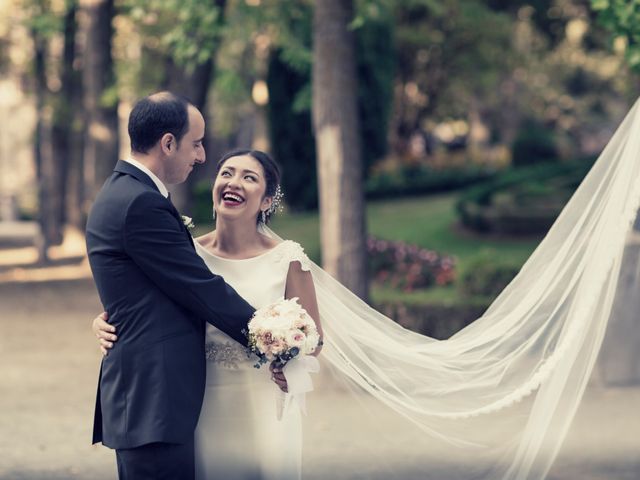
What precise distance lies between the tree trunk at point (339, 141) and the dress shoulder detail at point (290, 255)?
575 cm

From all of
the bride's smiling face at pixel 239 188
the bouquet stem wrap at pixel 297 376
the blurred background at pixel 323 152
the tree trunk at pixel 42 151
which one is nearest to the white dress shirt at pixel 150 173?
the bride's smiling face at pixel 239 188

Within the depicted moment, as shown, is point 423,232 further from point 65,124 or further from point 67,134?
point 67,134

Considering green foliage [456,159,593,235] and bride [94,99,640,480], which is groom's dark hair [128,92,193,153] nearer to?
bride [94,99,640,480]

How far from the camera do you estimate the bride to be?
4.67m

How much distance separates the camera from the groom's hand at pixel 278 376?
439cm

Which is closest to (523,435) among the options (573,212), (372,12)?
(573,212)

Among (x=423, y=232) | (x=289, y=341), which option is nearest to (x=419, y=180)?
(x=423, y=232)

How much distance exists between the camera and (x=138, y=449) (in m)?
4.09

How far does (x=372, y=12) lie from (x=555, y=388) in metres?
6.21

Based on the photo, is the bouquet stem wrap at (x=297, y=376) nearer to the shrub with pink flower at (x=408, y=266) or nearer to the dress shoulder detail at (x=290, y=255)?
the dress shoulder detail at (x=290, y=255)

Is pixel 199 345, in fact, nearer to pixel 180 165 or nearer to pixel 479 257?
pixel 180 165

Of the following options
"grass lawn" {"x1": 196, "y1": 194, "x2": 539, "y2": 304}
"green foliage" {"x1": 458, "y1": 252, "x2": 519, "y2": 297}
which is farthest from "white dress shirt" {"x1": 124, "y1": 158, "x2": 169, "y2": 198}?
"grass lawn" {"x1": 196, "y1": 194, "x2": 539, "y2": 304}

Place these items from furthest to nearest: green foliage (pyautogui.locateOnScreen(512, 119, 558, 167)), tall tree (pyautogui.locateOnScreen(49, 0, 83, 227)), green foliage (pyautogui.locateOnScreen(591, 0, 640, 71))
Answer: green foliage (pyautogui.locateOnScreen(512, 119, 558, 167)), tall tree (pyautogui.locateOnScreen(49, 0, 83, 227)), green foliage (pyautogui.locateOnScreen(591, 0, 640, 71))

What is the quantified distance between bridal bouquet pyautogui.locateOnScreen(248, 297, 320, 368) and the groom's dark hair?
77 centimetres
